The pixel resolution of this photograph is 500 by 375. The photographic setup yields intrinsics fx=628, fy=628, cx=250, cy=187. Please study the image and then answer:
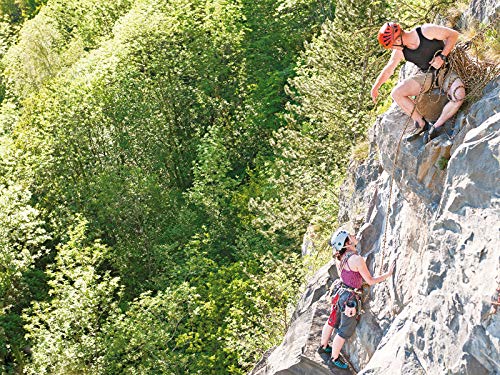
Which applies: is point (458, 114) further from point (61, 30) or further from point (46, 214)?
point (61, 30)

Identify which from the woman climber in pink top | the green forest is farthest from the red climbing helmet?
the green forest

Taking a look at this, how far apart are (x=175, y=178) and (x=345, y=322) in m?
23.5

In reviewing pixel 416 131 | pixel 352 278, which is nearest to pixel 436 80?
pixel 416 131

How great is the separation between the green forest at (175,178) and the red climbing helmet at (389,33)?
31.4ft

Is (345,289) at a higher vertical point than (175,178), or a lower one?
higher

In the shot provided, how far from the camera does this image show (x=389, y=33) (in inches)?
300

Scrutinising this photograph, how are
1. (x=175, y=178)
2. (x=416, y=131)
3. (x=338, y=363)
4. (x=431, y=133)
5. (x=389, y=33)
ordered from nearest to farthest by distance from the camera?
(x=389, y=33), (x=431, y=133), (x=416, y=131), (x=338, y=363), (x=175, y=178)

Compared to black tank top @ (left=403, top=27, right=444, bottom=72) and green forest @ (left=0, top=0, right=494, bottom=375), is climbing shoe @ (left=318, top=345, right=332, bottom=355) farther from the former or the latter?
green forest @ (left=0, top=0, right=494, bottom=375)

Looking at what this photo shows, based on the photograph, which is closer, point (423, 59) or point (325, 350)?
point (423, 59)

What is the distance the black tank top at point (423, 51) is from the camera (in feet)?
25.3

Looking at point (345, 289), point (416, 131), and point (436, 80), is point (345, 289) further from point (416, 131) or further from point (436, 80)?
point (436, 80)

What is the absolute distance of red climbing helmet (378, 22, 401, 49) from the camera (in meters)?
7.59

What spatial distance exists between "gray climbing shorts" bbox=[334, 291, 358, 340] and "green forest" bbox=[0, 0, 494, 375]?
7.36m

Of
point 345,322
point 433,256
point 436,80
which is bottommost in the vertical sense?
point 345,322
